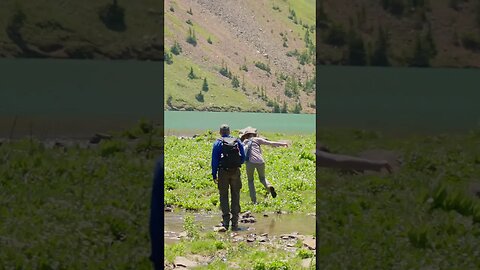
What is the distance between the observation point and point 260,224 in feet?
40.9

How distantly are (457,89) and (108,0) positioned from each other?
263 cm

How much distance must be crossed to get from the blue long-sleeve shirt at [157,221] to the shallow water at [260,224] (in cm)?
599

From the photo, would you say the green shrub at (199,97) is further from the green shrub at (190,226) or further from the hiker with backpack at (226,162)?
the hiker with backpack at (226,162)

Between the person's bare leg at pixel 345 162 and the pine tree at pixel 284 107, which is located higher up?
the pine tree at pixel 284 107

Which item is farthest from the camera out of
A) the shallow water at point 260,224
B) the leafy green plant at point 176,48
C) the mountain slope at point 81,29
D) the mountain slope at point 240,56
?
the leafy green plant at point 176,48

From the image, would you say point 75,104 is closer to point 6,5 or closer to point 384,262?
point 6,5

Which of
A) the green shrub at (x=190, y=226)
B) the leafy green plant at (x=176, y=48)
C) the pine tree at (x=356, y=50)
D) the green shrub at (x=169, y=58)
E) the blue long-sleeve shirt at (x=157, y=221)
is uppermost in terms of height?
the leafy green plant at (x=176, y=48)

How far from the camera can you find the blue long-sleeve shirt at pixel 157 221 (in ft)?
17.0

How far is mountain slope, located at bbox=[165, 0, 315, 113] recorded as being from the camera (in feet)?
184

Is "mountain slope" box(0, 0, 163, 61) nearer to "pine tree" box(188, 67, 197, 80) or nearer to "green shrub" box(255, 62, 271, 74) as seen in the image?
"pine tree" box(188, 67, 197, 80)

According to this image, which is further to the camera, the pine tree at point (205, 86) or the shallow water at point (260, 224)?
the pine tree at point (205, 86)

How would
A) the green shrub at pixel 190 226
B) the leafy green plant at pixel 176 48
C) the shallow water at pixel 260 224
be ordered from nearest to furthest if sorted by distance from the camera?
1. the green shrub at pixel 190 226
2. the shallow water at pixel 260 224
3. the leafy green plant at pixel 176 48

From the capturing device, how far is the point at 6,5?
532cm

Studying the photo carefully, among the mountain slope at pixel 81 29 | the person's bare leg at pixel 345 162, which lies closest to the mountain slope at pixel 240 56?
the mountain slope at pixel 81 29
